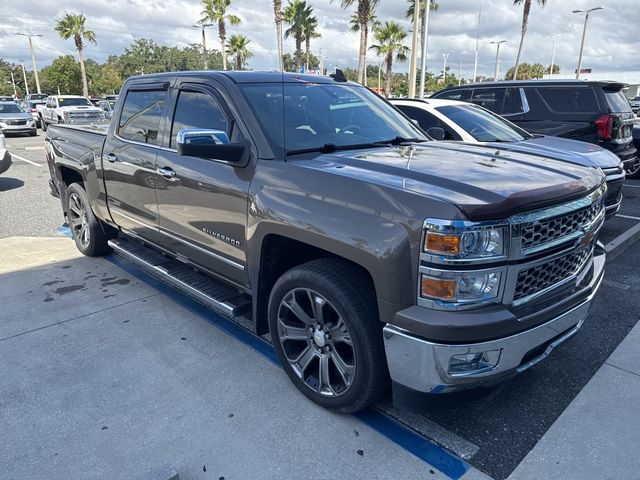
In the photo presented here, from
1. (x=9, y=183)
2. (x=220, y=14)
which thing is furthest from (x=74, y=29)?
(x=9, y=183)

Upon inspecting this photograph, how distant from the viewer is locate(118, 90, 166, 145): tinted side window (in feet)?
12.9

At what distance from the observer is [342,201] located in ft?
7.97

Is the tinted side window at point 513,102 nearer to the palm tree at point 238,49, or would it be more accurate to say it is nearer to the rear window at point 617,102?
the rear window at point 617,102

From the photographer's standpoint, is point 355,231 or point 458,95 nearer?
point 355,231

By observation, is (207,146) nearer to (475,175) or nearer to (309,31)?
(475,175)

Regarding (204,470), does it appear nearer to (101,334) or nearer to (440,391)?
(440,391)

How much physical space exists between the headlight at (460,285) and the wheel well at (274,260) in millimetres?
806

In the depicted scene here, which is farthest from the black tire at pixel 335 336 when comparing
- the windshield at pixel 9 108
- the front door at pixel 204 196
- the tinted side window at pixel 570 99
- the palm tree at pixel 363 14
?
the palm tree at pixel 363 14

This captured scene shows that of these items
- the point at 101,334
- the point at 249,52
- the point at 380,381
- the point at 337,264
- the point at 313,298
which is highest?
the point at 249,52

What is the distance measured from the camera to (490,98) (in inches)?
343

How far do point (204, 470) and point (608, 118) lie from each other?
25.3ft

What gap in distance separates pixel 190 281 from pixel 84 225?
2.36m

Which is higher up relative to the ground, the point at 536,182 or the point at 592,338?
the point at 536,182

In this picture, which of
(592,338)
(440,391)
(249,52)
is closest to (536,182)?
(440,391)
